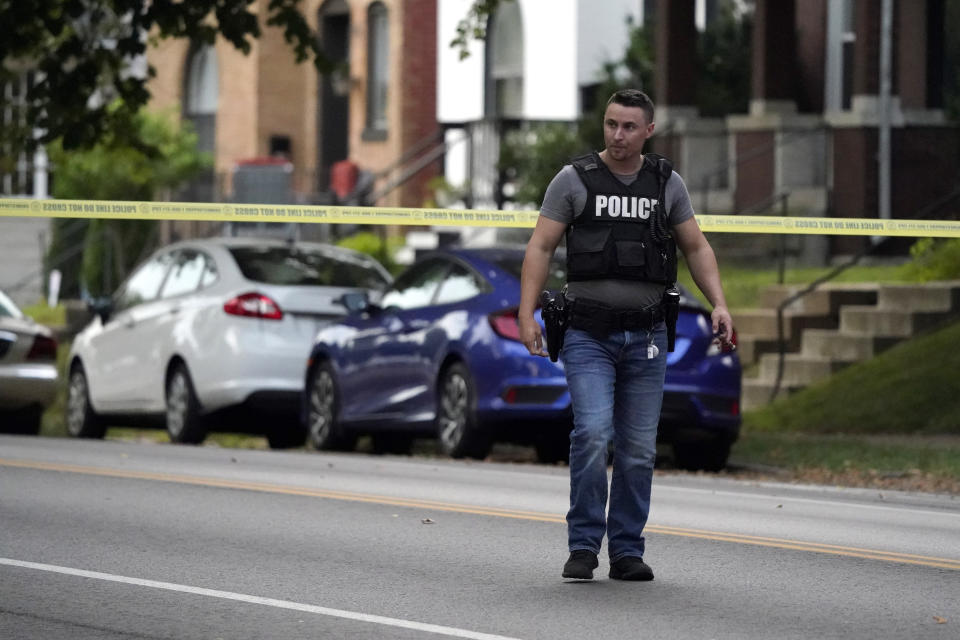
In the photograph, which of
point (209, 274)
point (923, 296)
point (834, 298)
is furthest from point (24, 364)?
point (923, 296)

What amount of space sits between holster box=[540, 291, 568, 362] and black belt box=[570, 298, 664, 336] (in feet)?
0.12

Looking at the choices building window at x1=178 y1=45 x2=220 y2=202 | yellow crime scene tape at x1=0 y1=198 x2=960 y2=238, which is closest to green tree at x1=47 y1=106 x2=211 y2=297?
building window at x1=178 y1=45 x2=220 y2=202

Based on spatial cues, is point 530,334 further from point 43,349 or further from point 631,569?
point 43,349

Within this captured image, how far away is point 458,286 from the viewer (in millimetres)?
A: 15758

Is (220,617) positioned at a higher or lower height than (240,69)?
lower

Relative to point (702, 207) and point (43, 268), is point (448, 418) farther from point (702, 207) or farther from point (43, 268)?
point (43, 268)

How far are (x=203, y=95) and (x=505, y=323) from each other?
94.8 ft

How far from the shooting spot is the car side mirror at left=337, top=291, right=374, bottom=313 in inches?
650

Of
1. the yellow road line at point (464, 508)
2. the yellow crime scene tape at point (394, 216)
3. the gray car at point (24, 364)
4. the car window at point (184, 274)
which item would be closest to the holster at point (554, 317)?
the yellow road line at point (464, 508)

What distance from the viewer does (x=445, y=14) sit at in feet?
113

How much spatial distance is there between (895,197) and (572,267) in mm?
17046

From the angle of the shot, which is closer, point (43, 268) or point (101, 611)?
point (101, 611)

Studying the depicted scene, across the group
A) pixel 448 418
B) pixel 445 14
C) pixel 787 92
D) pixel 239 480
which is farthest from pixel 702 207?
pixel 239 480

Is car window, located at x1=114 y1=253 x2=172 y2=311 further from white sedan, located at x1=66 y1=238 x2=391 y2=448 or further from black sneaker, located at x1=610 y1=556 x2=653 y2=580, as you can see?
black sneaker, located at x1=610 y1=556 x2=653 y2=580
